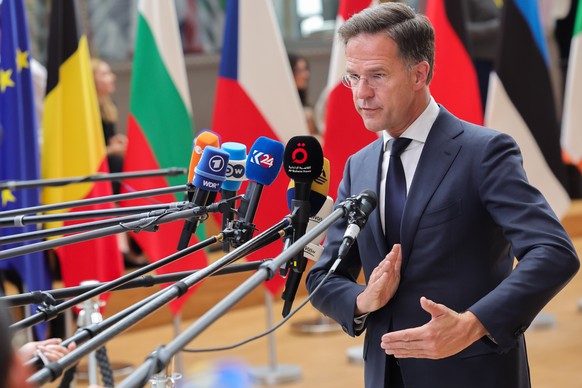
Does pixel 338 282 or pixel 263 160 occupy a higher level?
pixel 263 160

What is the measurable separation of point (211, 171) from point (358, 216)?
304 millimetres

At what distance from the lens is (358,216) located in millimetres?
1652

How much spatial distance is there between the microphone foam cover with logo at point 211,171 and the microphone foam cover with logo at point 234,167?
5.3 inches

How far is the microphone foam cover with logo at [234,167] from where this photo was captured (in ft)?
6.35

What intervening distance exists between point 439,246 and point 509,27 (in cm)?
335

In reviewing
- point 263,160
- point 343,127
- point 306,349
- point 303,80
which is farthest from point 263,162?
point 303,80

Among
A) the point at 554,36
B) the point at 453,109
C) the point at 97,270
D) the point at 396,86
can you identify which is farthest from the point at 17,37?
the point at 554,36

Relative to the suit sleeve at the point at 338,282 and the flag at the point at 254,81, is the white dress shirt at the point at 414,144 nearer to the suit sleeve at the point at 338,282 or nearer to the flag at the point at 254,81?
the suit sleeve at the point at 338,282

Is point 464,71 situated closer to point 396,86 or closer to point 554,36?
point 396,86

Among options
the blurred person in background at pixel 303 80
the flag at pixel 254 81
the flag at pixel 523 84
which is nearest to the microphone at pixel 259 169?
the flag at pixel 254 81

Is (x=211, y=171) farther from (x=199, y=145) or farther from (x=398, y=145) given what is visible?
(x=398, y=145)

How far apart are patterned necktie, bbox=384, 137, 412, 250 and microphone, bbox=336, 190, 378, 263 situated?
22 centimetres

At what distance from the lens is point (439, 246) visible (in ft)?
6.09

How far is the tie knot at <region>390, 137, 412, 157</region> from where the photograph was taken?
197cm
